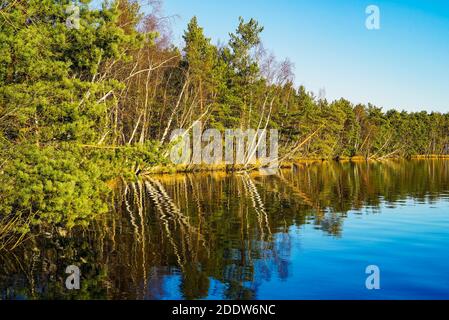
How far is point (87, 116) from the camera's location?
14773 millimetres

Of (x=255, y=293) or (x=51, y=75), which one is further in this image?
(x=51, y=75)

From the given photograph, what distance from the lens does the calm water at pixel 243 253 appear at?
33.7 ft

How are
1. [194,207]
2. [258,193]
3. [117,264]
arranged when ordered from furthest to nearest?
[258,193]
[194,207]
[117,264]

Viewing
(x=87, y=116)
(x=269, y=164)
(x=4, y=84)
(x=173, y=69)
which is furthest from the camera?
(x=269, y=164)

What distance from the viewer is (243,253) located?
1368 cm

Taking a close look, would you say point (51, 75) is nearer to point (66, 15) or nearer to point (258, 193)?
point (66, 15)

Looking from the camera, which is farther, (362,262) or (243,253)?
(243,253)

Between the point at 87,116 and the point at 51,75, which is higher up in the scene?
the point at 51,75

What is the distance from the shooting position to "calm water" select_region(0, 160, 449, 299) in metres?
10.3

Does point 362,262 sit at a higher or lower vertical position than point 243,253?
lower
